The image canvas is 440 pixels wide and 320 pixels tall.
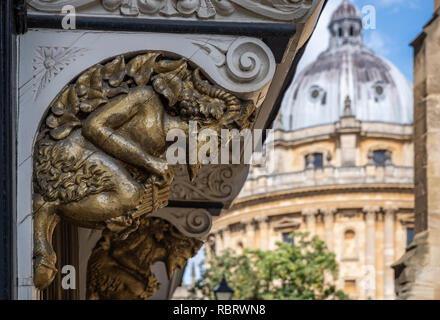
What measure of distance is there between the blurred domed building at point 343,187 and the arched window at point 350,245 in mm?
80

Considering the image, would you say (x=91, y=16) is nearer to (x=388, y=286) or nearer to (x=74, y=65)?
(x=74, y=65)

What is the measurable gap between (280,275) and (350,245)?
34.1m

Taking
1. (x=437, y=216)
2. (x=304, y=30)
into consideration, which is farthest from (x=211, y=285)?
(x=304, y=30)

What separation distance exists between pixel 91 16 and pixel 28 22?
9.3 inches

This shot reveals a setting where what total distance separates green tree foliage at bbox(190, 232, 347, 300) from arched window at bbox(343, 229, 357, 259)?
30.5 meters

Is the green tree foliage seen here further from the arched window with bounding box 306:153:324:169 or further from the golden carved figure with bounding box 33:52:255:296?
the golden carved figure with bounding box 33:52:255:296

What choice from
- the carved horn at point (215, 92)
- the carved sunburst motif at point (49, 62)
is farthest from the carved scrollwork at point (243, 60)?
the carved sunburst motif at point (49, 62)

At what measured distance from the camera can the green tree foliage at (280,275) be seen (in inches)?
1981

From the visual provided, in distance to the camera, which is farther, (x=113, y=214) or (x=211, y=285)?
(x=211, y=285)

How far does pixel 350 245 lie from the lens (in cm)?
8500

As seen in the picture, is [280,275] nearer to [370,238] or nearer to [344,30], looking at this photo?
[370,238]
